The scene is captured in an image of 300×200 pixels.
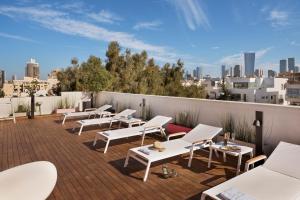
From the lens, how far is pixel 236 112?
234 inches

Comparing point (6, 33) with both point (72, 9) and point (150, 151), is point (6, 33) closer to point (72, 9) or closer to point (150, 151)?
point (72, 9)

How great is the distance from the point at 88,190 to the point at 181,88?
2403cm

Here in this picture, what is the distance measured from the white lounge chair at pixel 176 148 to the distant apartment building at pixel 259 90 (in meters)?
50.3

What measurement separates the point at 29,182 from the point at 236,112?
4.80 metres

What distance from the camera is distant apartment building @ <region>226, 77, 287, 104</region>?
51.8 meters

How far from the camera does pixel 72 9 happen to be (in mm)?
15797

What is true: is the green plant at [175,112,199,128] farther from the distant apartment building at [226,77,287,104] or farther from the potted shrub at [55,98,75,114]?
the distant apartment building at [226,77,287,104]

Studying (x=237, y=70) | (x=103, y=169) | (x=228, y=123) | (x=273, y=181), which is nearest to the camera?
(x=273, y=181)

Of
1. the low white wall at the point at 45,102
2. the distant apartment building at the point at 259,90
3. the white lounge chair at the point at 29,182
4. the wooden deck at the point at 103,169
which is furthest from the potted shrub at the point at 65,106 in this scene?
the distant apartment building at the point at 259,90

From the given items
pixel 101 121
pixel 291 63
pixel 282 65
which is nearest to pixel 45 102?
pixel 101 121

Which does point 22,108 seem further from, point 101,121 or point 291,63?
point 291,63

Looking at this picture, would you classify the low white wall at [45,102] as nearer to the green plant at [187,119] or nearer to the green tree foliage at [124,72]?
the green tree foliage at [124,72]

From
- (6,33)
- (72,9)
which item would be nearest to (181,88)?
(72,9)

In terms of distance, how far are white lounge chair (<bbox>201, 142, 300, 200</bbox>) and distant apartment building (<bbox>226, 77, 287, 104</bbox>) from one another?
51.4 metres
